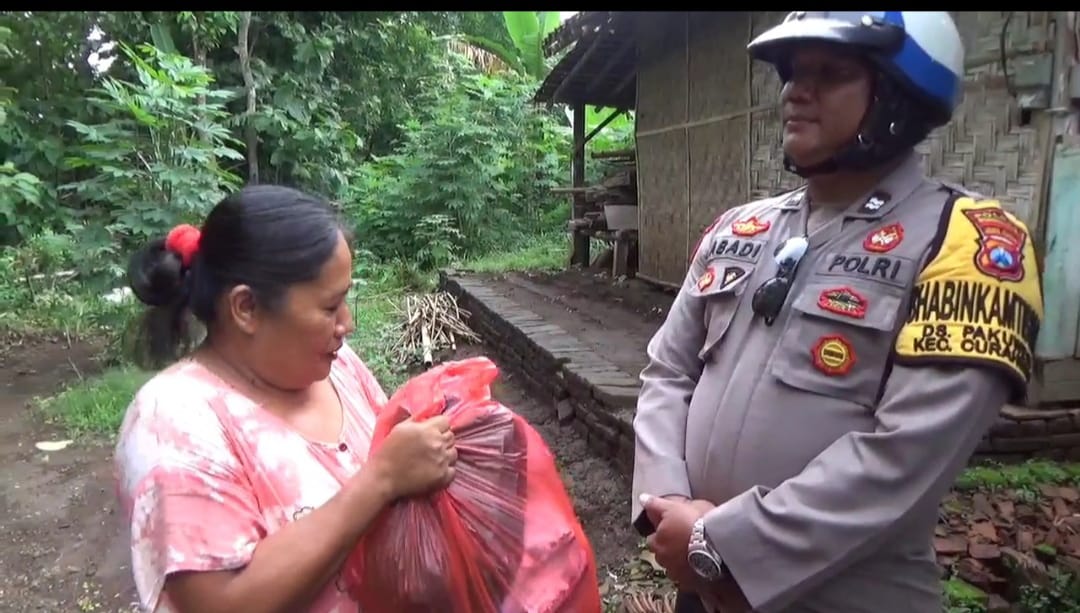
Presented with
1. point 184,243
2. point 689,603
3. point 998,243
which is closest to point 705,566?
point 689,603

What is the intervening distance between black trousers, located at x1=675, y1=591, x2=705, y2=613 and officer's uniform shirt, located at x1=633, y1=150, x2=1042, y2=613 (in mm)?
256

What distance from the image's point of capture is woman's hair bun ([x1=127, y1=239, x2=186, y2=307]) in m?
1.52

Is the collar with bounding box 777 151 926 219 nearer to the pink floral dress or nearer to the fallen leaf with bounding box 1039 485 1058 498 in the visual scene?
the pink floral dress

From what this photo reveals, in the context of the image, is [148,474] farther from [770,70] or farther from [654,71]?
[654,71]

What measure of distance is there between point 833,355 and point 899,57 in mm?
555

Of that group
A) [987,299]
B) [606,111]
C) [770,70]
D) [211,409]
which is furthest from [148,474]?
[606,111]

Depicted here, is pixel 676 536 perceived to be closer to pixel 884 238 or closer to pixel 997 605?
pixel 884 238

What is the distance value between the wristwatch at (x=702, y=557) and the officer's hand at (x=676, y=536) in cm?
2

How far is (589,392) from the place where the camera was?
487 centimetres

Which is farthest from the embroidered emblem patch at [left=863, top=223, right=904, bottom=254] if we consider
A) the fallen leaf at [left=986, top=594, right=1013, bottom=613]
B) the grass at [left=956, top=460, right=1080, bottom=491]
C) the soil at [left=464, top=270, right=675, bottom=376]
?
the soil at [left=464, top=270, right=675, bottom=376]

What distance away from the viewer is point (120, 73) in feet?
34.7

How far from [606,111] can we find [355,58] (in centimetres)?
478

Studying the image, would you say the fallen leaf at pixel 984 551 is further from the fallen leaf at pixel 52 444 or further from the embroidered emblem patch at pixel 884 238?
the fallen leaf at pixel 52 444

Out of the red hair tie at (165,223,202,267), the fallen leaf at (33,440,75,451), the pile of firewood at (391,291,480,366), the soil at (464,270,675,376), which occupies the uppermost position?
the red hair tie at (165,223,202,267)
